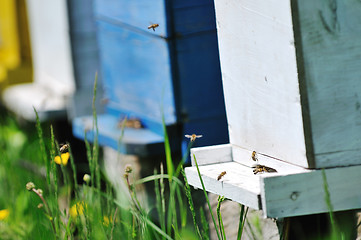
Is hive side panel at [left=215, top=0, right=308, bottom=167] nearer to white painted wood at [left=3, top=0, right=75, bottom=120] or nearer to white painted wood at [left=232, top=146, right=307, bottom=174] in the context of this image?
white painted wood at [left=232, top=146, right=307, bottom=174]

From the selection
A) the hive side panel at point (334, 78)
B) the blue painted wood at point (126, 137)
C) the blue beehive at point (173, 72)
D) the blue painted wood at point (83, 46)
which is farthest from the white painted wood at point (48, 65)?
the hive side panel at point (334, 78)

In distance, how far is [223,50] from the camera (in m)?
2.07

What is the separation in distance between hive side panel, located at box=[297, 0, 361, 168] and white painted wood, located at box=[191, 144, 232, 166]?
0.45 metres

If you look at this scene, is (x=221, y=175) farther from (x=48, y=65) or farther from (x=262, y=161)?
(x=48, y=65)

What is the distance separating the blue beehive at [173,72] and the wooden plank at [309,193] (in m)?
1.05

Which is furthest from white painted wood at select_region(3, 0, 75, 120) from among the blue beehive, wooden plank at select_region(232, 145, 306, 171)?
wooden plank at select_region(232, 145, 306, 171)

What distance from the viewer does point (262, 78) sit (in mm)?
1867

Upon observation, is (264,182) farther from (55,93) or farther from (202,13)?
(55,93)

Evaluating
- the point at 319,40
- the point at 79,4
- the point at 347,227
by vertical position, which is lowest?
the point at 347,227

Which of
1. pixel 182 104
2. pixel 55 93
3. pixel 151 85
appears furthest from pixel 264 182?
pixel 55 93

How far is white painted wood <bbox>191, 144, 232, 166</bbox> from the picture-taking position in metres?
2.09

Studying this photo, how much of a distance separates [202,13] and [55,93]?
2.19 meters

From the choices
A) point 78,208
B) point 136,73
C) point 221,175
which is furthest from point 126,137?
point 221,175

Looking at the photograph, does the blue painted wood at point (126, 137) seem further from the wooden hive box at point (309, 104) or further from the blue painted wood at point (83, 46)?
the wooden hive box at point (309, 104)
